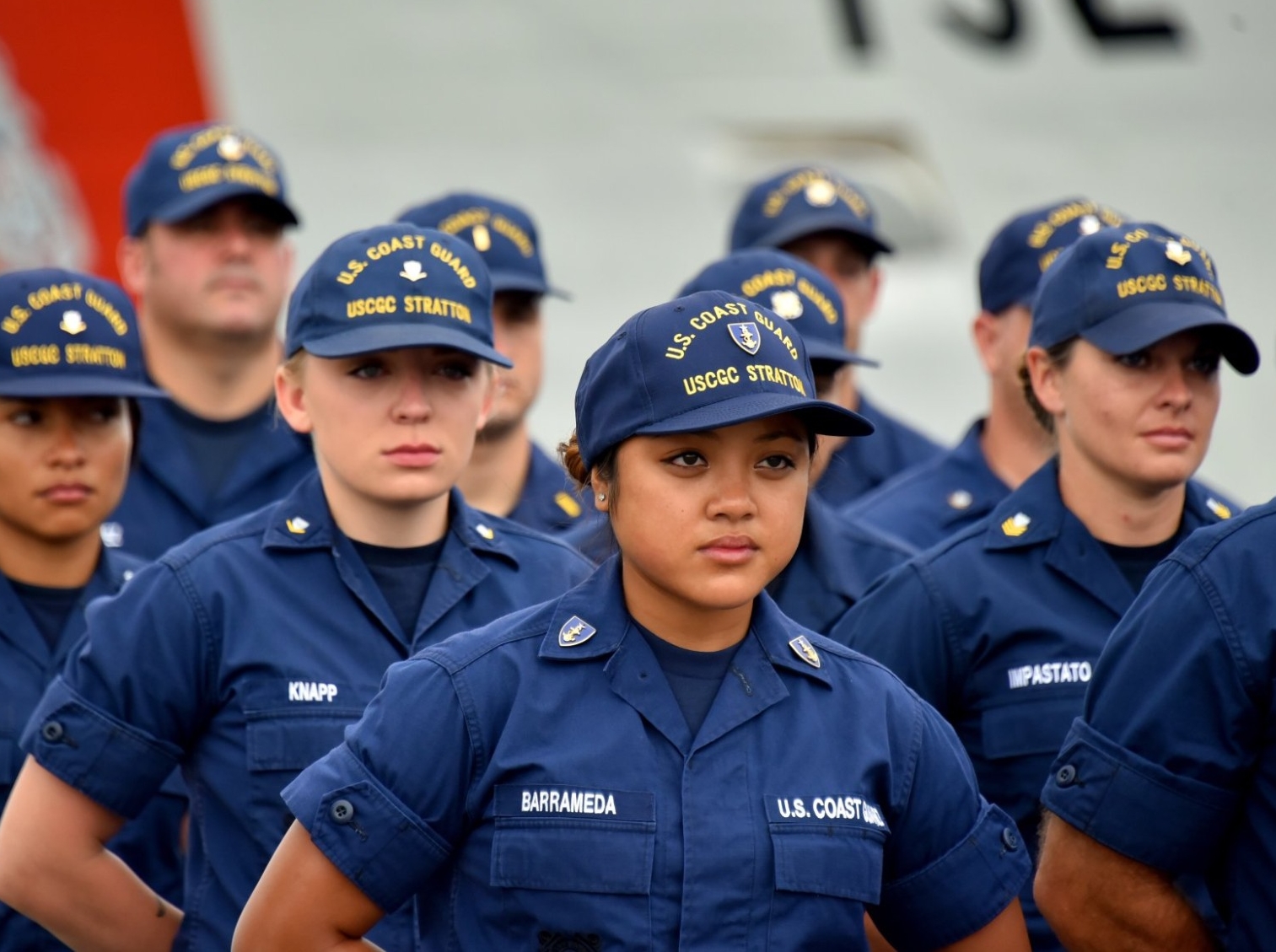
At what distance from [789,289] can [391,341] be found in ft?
3.91

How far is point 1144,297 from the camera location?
10.8ft

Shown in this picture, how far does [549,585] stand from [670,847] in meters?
0.97

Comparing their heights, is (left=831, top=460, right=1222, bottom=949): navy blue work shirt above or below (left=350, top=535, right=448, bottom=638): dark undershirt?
below

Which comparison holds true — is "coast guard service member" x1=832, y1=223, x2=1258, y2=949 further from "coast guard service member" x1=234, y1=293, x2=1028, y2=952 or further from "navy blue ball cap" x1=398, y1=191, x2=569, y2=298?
"navy blue ball cap" x1=398, y1=191, x2=569, y2=298

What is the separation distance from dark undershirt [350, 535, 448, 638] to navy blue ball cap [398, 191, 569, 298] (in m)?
1.27

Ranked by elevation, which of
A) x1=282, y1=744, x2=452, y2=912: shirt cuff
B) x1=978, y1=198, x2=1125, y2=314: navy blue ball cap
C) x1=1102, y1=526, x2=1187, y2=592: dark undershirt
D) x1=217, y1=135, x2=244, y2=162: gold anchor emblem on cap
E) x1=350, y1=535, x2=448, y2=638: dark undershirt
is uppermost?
x1=217, y1=135, x2=244, y2=162: gold anchor emblem on cap

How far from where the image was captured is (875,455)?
17.2 feet

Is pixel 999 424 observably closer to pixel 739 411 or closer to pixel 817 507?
pixel 817 507

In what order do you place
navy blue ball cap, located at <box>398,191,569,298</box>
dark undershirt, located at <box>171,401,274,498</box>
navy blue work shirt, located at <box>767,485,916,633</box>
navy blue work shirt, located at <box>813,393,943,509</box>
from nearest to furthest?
1. navy blue work shirt, located at <box>767,485,916,633</box>
2. navy blue ball cap, located at <box>398,191,569,298</box>
3. dark undershirt, located at <box>171,401,274,498</box>
4. navy blue work shirt, located at <box>813,393,943,509</box>

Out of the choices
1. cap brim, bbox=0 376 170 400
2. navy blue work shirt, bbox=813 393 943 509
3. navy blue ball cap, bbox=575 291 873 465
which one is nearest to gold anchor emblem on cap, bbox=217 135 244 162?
cap brim, bbox=0 376 170 400

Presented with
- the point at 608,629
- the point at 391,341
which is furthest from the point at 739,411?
the point at 391,341

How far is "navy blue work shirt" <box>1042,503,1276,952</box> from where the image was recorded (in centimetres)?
245

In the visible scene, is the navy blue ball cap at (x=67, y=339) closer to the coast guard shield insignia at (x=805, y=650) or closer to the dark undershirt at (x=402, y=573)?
the dark undershirt at (x=402, y=573)

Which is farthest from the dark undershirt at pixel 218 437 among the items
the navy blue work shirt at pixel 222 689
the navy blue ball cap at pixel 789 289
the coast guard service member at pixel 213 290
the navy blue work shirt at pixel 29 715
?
the navy blue work shirt at pixel 222 689
